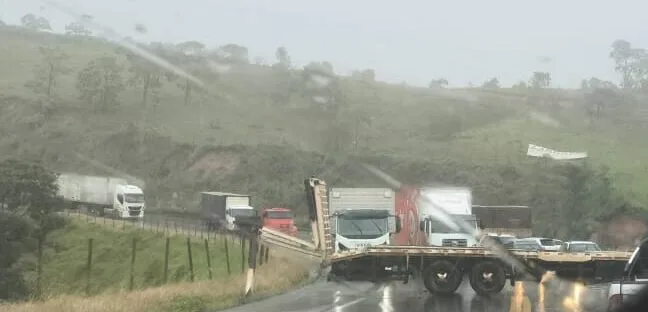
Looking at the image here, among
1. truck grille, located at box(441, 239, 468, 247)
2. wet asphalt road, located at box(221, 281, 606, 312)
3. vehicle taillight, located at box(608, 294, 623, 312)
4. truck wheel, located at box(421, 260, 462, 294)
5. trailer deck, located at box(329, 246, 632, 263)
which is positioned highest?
vehicle taillight, located at box(608, 294, 623, 312)

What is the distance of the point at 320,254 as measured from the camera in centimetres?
2255

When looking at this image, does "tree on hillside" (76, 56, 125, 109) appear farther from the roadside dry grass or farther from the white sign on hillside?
the roadside dry grass

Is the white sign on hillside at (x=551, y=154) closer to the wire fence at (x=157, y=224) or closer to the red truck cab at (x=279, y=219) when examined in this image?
the red truck cab at (x=279, y=219)

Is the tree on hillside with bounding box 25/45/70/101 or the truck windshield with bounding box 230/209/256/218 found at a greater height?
the tree on hillside with bounding box 25/45/70/101

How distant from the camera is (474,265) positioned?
2014 cm

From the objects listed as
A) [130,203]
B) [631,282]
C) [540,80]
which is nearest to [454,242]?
[631,282]

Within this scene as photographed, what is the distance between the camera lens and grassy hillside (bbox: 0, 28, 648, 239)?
67.9 metres

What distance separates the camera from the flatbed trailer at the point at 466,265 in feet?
65.5

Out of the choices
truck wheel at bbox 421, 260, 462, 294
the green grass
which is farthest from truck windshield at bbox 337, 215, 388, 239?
the green grass

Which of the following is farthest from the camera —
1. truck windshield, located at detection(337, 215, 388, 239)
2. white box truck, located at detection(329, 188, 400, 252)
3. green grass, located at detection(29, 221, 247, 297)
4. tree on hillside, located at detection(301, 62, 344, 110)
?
tree on hillside, located at detection(301, 62, 344, 110)

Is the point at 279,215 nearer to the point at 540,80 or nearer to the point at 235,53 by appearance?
the point at 235,53

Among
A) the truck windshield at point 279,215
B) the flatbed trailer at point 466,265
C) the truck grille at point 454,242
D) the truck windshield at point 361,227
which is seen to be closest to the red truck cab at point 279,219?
the truck windshield at point 279,215

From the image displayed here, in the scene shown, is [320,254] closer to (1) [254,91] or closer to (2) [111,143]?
(2) [111,143]

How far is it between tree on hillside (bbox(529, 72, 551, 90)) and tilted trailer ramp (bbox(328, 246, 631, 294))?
103731 millimetres
